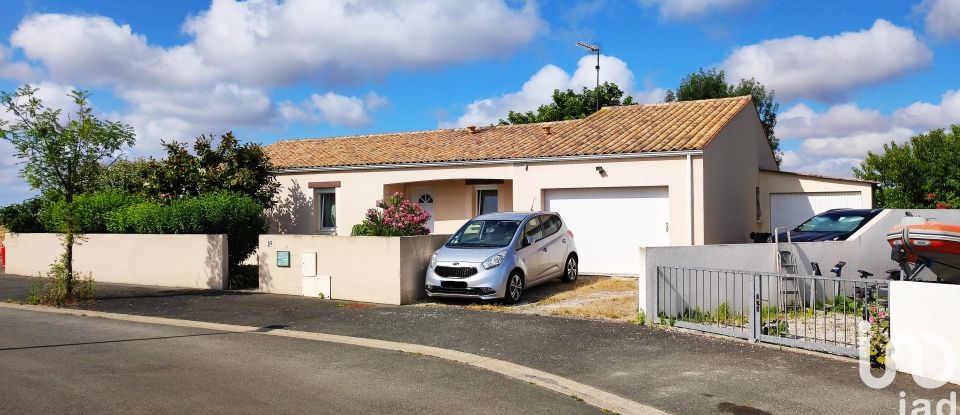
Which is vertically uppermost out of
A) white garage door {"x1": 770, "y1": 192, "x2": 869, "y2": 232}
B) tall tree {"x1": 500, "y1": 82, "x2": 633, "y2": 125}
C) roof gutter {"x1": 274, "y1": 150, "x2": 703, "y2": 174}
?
tall tree {"x1": 500, "y1": 82, "x2": 633, "y2": 125}

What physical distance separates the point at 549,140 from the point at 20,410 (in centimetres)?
1482

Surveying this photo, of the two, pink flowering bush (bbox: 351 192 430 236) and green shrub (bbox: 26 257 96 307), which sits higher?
pink flowering bush (bbox: 351 192 430 236)

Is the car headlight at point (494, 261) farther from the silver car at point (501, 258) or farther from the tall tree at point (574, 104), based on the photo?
the tall tree at point (574, 104)

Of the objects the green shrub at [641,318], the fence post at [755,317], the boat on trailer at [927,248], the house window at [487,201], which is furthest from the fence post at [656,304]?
the house window at [487,201]

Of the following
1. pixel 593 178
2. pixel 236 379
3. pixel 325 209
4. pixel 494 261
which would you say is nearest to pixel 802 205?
pixel 593 178

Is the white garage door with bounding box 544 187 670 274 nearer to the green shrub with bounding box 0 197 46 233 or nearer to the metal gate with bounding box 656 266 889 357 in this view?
the metal gate with bounding box 656 266 889 357

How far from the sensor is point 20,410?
246 inches

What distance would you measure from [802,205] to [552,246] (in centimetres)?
864

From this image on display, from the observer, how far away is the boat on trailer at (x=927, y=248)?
36.7ft

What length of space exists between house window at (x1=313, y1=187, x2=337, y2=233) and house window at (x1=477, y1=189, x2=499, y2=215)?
4.52m

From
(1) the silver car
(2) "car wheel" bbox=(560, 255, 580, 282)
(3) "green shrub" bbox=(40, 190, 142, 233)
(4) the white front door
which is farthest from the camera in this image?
(4) the white front door

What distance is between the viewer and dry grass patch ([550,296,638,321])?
11.6 meters

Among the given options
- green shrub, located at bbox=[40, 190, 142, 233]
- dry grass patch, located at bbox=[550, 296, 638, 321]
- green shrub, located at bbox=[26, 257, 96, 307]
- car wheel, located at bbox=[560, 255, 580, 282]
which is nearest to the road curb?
green shrub, located at bbox=[26, 257, 96, 307]

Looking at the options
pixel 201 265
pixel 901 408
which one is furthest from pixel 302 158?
pixel 901 408
